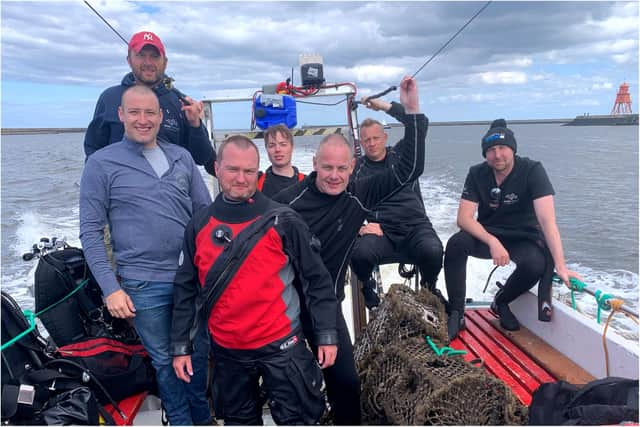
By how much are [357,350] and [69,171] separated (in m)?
22.6

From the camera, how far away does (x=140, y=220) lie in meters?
2.43

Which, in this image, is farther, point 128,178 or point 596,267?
point 596,267

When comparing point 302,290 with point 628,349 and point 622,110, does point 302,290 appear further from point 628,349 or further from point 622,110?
point 622,110

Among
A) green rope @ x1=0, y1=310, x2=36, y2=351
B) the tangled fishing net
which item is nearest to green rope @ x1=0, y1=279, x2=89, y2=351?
green rope @ x1=0, y1=310, x2=36, y2=351

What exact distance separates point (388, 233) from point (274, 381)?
1.99m

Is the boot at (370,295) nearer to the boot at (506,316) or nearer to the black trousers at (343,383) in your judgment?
the boot at (506,316)

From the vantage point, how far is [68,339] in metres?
2.83

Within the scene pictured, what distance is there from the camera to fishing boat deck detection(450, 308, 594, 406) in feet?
10.3

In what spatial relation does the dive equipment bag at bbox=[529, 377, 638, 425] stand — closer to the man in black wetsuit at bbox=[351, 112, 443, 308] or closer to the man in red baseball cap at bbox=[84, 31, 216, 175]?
the man in black wetsuit at bbox=[351, 112, 443, 308]

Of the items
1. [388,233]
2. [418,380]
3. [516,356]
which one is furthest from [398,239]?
[418,380]

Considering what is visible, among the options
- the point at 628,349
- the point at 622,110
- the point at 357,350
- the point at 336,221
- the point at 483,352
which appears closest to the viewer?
the point at 336,221

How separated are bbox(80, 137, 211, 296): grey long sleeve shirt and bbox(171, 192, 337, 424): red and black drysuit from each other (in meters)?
0.24

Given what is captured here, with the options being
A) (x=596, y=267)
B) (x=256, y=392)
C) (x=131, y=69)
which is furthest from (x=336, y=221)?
(x=596, y=267)

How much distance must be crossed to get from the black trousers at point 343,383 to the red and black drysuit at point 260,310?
15cm
